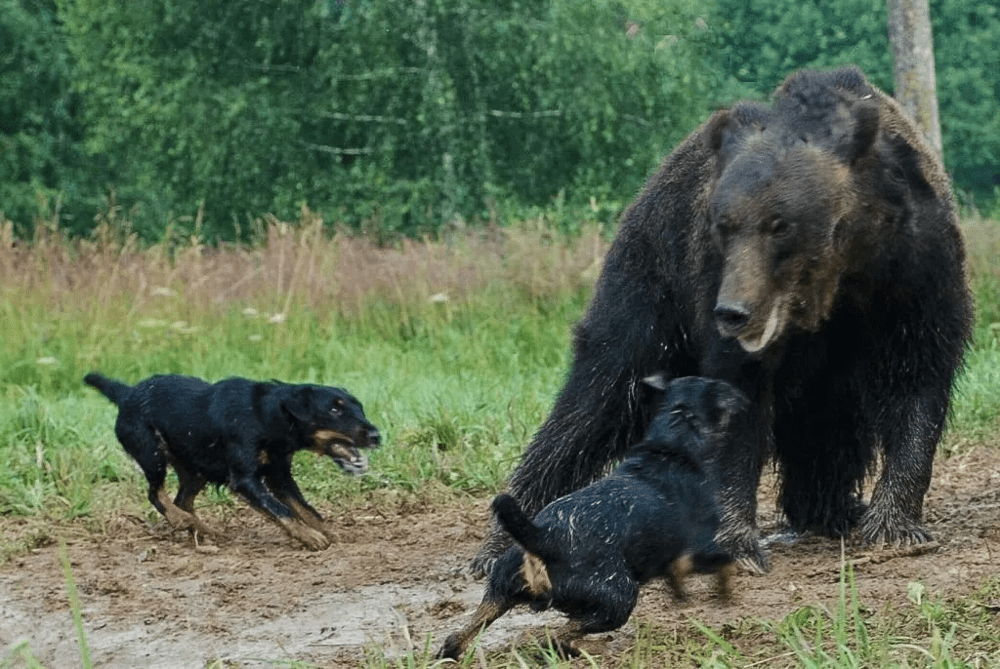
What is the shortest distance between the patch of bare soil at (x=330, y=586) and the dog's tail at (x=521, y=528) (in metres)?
0.40

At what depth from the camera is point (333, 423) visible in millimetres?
5875

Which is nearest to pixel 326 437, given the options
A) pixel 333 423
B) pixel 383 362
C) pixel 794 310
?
pixel 333 423

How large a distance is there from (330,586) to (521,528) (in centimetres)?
166

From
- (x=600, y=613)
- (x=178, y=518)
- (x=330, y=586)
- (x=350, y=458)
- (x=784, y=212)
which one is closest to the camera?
(x=600, y=613)

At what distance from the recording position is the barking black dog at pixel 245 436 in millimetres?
5891

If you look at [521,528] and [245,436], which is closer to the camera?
[521,528]

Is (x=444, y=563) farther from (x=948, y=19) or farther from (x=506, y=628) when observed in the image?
(x=948, y=19)

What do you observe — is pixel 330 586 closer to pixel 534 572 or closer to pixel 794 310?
pixel 534 572

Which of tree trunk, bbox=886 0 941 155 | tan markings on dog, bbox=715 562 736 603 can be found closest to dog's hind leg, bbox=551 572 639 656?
tan markings on dog, bbox=715 562 736 603

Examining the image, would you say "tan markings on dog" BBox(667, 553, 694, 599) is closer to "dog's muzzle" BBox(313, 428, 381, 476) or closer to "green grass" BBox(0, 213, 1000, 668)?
"green grass" BBox(0, 213, 1000, 668)

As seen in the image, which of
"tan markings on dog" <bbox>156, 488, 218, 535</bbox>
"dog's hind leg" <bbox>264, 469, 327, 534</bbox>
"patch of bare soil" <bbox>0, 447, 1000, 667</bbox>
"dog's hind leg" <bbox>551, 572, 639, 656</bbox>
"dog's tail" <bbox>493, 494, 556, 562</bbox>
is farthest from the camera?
"tan markings on dog" <bbox>156, 488, 218, 535</bbox>

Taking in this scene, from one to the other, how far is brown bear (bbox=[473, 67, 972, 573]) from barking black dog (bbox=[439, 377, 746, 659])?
36cm

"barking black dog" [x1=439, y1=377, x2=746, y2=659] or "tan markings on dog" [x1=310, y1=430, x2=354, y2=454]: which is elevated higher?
"barking black dog" [x1=439, y1=377, x2=746, y2=659]

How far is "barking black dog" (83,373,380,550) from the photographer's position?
5.89m
